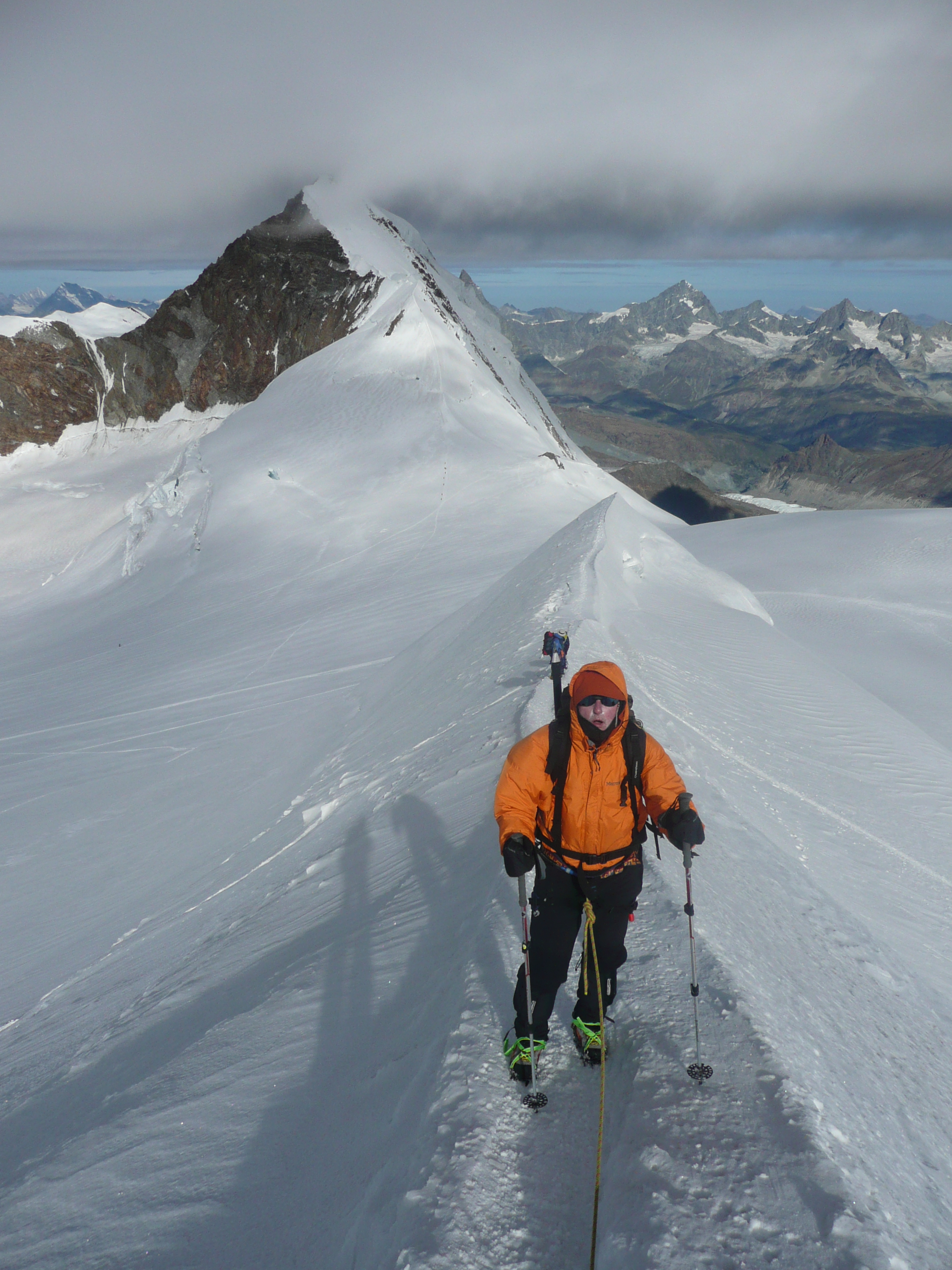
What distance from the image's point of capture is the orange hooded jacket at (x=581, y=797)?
348cm

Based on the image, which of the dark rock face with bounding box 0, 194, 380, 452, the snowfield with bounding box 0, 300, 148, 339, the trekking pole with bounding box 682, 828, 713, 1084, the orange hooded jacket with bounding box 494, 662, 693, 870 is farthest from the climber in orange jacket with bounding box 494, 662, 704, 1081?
the snowfield with bounding box 0, 300, 148, 339

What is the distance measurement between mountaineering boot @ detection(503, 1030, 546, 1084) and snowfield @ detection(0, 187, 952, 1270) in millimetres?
81

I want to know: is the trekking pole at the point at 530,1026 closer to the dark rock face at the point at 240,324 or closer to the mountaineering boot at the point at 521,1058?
the mountaineering boot at the point at 521,1058

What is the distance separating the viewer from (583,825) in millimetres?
3508

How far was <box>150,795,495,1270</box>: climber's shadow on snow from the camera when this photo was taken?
3082mm

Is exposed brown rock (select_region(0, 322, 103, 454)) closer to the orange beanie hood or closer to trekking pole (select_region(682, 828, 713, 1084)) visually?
the orange beanie hood

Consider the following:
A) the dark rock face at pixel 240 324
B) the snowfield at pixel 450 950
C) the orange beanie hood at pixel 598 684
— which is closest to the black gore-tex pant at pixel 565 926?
the snowfield at pixel 450 950

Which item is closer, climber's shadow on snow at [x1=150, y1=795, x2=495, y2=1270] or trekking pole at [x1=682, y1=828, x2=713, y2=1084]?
climber's shadow on snow at [x1=150, y1=795, x2=495, y2=1270]

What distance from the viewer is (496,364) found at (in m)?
72.1

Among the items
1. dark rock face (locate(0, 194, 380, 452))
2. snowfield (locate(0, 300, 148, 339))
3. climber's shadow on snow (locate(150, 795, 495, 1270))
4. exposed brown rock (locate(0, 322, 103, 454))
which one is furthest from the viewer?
snowfield (locate(0, 300, 148, 339))

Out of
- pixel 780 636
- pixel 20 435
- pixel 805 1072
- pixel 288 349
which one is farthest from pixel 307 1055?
pixel 20 435

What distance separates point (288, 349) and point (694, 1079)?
2872 inches

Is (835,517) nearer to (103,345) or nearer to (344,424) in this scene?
(344,424)

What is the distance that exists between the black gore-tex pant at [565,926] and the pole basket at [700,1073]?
506mm
